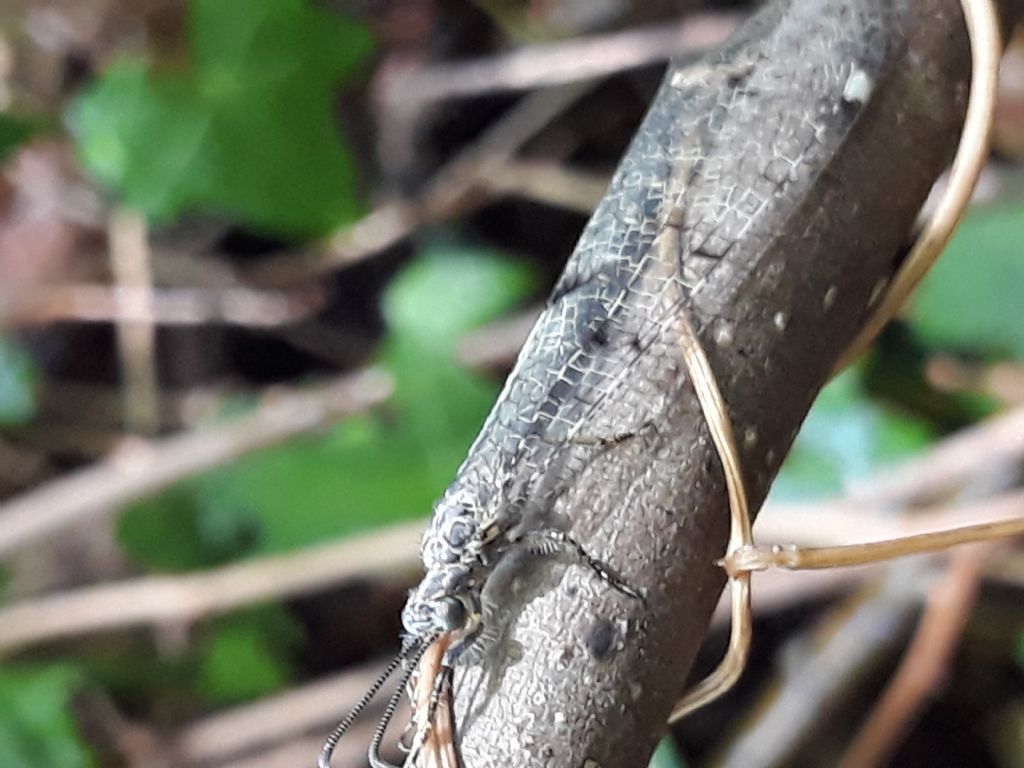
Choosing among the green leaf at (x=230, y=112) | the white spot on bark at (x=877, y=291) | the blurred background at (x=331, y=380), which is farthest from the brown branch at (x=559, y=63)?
the white spot on bark at (x=877, y=291)

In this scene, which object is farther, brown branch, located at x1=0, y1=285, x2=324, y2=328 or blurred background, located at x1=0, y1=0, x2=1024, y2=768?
brown branch, located at x1=0, y1=285, x2=324, y2=328

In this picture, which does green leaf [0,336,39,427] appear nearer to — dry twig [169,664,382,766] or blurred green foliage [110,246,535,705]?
blurred green foliage [110,246,535,705]

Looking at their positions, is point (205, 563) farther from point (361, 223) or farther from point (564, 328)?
point (564, 328)

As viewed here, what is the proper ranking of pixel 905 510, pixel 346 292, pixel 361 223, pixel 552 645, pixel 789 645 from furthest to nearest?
pixel 346 292 < pixel 361 223 < pixel 789 645 < pixel 905 510 < pixel 552 645

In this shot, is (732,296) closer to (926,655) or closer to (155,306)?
(926,655)

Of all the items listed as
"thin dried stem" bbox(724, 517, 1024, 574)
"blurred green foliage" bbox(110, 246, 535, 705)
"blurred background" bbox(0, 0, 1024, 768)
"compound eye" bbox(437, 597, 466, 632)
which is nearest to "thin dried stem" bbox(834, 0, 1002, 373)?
"thin dried stem" bbox(724, 517, 1024, 574)

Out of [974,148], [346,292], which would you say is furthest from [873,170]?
[346,292]
